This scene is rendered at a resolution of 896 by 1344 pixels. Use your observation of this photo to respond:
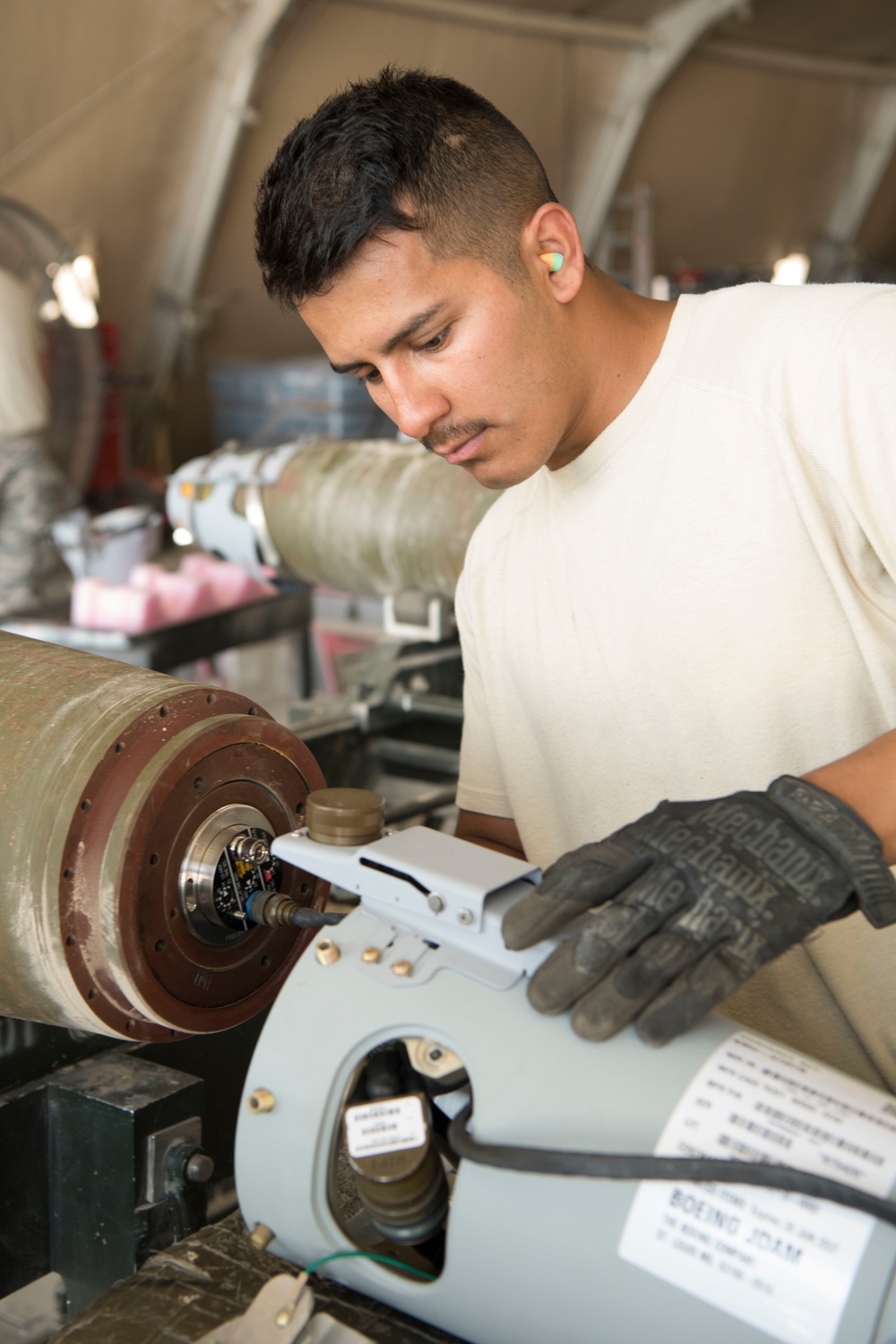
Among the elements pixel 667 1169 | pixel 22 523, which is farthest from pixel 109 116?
pixel 667 1169

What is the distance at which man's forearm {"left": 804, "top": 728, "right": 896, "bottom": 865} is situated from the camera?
2.36 ft

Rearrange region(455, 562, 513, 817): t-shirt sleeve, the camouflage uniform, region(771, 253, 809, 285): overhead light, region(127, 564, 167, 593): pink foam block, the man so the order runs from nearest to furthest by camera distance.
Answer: the man → region(455, 562, 513, 817): t-shirt sleeve → region(127, 564, 167, 593): pink foam block → the camouflage uniform → region(771, 253, 809, 285): overhead light

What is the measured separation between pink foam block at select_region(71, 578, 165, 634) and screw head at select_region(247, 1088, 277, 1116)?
1.95 meters

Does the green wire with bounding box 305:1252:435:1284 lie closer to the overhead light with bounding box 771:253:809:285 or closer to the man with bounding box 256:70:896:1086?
the man with bounding box 256:70:896:1086

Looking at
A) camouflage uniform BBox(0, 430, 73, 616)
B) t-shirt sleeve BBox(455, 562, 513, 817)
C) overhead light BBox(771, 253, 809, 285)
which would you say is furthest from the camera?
overhead light BBox(771, 253, 809, 285)

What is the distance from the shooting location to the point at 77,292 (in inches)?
181

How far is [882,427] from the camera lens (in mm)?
822

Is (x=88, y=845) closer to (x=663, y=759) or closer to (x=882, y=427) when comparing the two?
(x=663, y=759)

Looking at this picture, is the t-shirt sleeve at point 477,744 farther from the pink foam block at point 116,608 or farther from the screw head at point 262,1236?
the pink foam block at point 116,608

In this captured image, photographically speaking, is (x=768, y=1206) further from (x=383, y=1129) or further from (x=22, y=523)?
(x=22, y=523)

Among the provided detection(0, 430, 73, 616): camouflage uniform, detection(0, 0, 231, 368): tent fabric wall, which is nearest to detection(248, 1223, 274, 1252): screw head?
detection(0, 430, 73, 616): camouflage uniform

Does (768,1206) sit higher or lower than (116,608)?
lower

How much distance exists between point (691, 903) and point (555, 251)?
1.69 feet

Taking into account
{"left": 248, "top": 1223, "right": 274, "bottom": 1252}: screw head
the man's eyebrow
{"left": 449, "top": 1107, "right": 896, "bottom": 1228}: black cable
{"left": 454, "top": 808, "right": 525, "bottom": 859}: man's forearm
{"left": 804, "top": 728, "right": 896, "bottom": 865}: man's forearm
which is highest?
the man's eyebrow
